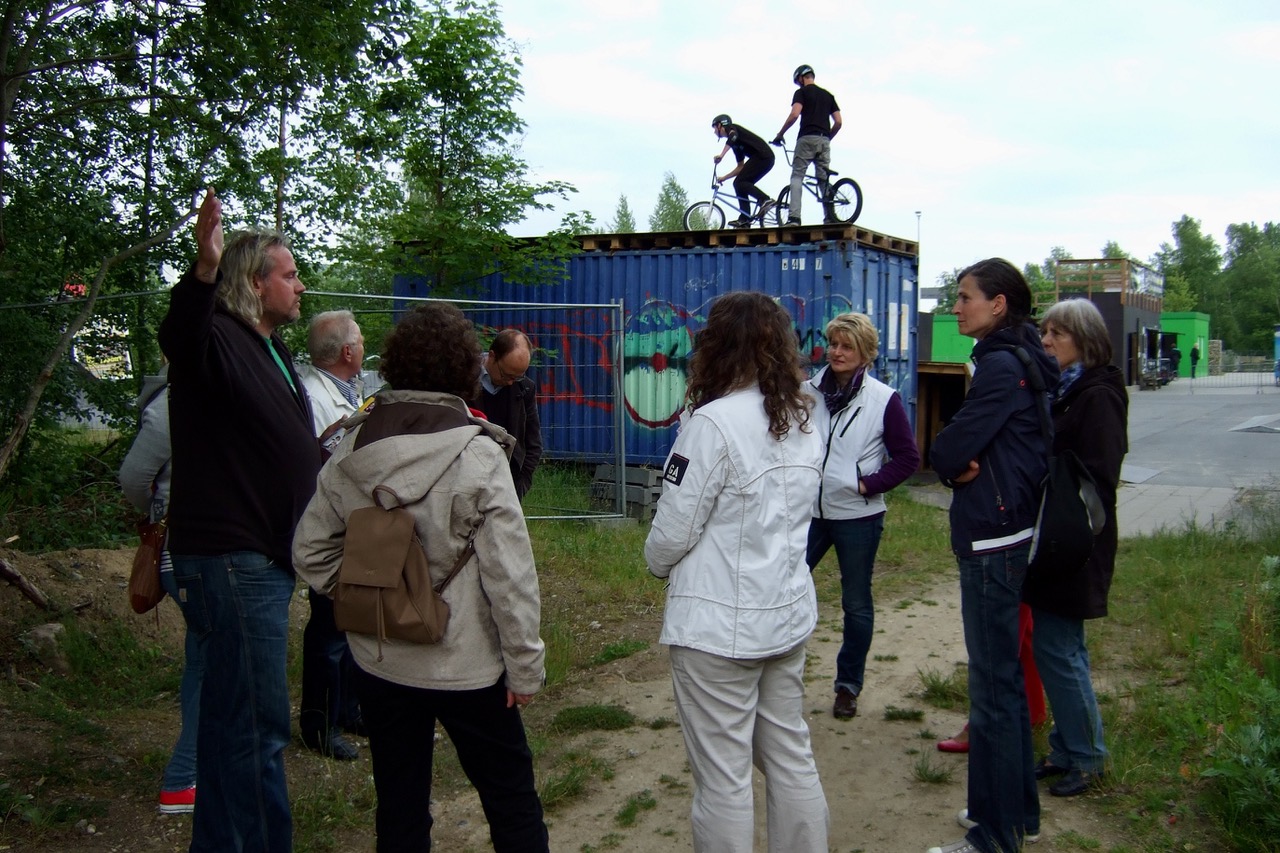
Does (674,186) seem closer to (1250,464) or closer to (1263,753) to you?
(1250,464)

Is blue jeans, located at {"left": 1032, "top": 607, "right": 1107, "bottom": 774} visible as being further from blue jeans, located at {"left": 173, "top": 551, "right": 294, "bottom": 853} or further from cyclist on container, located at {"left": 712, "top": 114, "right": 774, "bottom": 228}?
cyclist on container, located at {"left": 712, "top": 114, "right": 774, "bottom": 228}

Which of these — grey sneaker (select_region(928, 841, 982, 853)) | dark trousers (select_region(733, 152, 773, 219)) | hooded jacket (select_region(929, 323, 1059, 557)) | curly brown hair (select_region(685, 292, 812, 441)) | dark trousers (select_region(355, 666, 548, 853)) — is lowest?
grey sneaker (select_region(928, 841, 982, 853))

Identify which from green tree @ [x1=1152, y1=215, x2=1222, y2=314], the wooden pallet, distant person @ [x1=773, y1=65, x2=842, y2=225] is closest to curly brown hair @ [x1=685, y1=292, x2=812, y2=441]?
the wooden pallet

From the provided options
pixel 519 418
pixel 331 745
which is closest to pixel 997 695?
pixel 331 745

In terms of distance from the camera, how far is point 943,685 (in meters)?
Result: 4.97

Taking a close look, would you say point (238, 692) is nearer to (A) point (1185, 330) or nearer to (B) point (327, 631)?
(B) point (327, 631)

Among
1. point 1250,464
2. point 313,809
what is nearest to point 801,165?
point 1250,464

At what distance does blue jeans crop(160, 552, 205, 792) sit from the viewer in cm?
338

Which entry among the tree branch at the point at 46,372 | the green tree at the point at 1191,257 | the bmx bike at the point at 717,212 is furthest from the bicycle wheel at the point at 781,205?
the green tree at the point at 1191,257

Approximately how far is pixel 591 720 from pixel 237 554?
2414 mm

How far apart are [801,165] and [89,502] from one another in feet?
29.1

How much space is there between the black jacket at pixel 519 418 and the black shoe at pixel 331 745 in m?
1.44

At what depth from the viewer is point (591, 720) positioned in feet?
15.6

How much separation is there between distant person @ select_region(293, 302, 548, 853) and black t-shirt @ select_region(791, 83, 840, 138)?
10824mm
